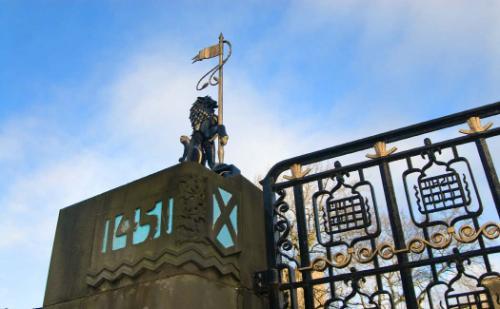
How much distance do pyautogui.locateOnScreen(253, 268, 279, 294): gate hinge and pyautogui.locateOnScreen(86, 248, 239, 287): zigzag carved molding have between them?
11.6 inches

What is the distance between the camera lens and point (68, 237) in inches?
184

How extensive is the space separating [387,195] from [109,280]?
2440 millimetres

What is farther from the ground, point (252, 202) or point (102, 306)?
point (252, 202)

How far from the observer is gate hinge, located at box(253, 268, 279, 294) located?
4.23 meters

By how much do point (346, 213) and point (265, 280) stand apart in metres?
0.93

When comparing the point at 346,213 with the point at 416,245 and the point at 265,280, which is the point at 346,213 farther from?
the point at 265,280

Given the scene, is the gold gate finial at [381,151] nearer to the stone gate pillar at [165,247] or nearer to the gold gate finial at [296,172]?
the gold gate finial at [296,172]

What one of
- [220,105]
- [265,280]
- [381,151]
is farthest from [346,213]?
[220,105]

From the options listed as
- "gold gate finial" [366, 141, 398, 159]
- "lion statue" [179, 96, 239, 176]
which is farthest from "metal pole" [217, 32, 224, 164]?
"gold gate finial" [366, 141, 398, 159]

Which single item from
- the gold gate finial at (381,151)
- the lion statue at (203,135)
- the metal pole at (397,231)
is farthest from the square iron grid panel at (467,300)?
Result: the lion statue at (203,135)

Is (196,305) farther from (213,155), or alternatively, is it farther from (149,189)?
(213,155)

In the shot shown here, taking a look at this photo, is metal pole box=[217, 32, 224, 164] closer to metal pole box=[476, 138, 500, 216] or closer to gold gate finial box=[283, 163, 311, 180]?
gold gate finial box=[283, 163, 311, 180]

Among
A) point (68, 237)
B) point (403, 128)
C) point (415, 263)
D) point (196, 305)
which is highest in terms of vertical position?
point (403, 128)

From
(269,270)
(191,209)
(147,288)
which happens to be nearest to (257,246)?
(269,270)
